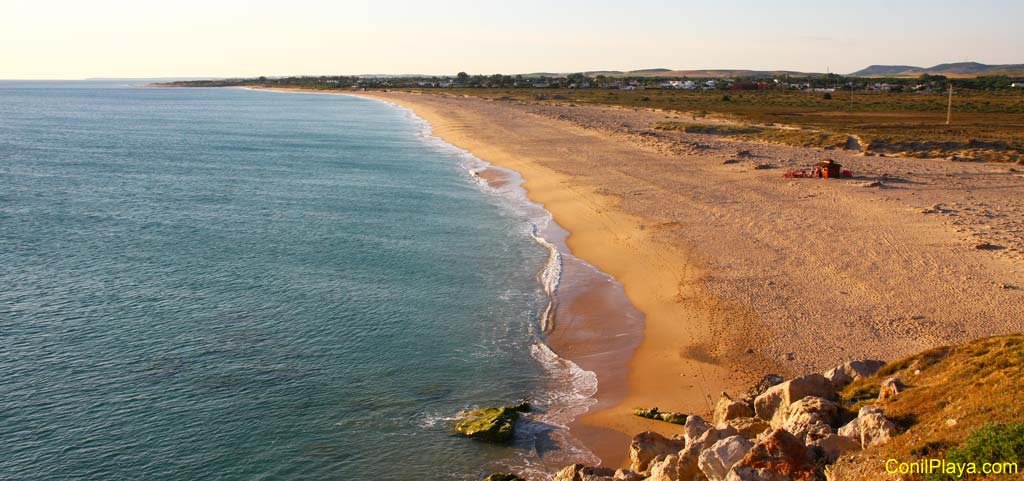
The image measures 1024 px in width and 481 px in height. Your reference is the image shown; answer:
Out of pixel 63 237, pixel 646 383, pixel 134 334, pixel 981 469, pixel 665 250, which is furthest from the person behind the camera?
pixel 63 237

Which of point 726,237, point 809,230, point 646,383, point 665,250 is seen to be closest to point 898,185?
point 809,230

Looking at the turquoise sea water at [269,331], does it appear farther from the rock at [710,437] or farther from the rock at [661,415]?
the rock at [710,437]

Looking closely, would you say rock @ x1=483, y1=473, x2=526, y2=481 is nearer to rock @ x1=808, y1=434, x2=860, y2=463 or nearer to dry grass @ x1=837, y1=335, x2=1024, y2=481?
rock @ x1=808, y1=434, x2=860, y2=463

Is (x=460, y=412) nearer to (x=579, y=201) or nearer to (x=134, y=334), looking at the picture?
(x=134, y=334)

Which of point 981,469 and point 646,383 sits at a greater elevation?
point 981,469

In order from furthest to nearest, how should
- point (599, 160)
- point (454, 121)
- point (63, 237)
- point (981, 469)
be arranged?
1. point (454, 121)
2. point (599, 160)
3. point (63, 237)
4. point (981, 469)

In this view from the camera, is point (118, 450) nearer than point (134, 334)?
Yes

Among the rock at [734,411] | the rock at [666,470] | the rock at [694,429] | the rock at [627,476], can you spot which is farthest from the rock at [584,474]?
the rock at [734,411]
